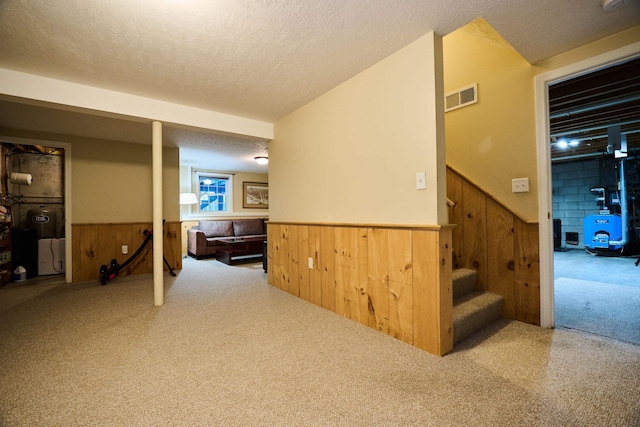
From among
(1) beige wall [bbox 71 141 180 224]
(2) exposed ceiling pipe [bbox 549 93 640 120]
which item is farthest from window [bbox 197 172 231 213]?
(2) exposed ceiling pipe [bbox 549 93 640 120]

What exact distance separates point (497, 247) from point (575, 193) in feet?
22.4

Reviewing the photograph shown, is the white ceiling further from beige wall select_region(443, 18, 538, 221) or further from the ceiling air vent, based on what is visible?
the ceiling air vent

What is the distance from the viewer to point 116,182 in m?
4.43

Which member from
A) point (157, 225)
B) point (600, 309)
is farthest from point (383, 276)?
point (157, 225)

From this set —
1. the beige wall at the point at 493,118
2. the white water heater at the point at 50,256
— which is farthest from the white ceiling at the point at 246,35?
the white water heater at the point at 50,256

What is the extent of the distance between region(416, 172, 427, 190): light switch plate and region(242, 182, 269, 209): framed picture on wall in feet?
21.1

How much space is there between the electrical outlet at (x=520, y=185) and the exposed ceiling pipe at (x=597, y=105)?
1.94 metres

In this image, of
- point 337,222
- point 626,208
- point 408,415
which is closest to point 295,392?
point 408,415

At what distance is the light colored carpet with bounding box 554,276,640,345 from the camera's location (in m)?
2.11

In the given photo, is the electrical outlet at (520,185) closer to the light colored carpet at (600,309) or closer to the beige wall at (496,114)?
the beige wall at (496,114)

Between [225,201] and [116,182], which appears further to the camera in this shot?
[225,201]

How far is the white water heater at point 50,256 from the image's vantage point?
4434mm

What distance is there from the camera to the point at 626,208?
5754 millimetres

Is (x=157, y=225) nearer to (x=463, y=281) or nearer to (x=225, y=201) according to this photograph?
(x=463, y=281)
